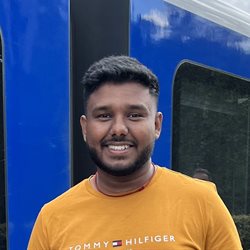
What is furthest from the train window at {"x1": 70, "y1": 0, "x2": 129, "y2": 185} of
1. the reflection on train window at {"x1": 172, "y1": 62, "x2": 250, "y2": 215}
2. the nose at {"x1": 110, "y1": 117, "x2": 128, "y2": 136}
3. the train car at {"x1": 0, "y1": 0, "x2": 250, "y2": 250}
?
the nose at {"x1": 110, "y1": 117, "x2": 128, "y2": 136}

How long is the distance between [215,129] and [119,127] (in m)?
1.57

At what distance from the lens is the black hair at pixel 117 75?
1324 mm

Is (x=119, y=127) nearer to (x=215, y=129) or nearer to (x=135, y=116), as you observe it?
(x=135, y=116)

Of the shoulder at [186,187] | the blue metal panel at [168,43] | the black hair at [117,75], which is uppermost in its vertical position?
the blue metal panel at [168,43]

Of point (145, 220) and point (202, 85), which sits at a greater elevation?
point (202, 85)

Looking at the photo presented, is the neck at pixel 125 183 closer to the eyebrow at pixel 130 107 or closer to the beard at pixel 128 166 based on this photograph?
the beard at pixel 128 166

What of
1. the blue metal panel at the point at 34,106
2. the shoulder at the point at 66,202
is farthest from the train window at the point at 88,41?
the shoulder at the point at 66,202

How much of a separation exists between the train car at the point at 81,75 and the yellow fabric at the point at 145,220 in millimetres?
508

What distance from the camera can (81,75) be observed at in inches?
82.9

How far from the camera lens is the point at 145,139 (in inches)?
51.7

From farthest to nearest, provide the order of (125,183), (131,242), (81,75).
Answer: (81,75) → (125,183) → (131,242)

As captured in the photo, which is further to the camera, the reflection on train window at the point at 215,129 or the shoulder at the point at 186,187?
the reflection on train window at the point at 215,129

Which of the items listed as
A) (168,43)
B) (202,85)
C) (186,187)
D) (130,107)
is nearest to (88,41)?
(168,43)

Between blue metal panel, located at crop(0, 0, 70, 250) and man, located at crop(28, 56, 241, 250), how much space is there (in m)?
0.47
